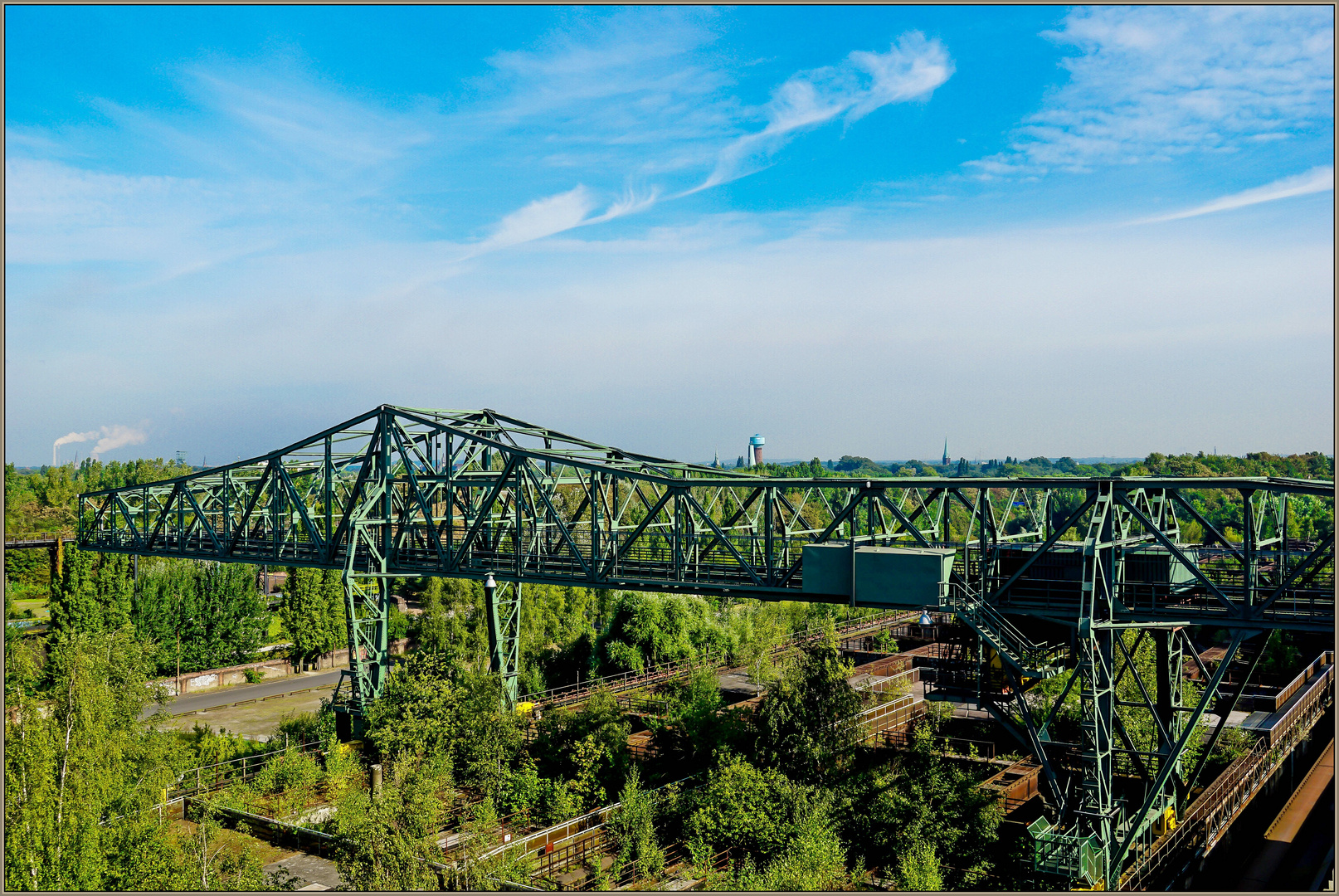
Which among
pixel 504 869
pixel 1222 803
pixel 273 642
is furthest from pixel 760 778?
pixel 273 642

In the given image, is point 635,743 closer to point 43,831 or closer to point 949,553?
point 949,553

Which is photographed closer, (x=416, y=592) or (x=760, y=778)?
(x=760, y=778)

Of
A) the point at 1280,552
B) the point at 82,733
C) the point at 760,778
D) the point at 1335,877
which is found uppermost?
the point at 1280,552

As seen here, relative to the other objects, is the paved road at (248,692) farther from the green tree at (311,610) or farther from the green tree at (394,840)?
the green tree at (394,840)

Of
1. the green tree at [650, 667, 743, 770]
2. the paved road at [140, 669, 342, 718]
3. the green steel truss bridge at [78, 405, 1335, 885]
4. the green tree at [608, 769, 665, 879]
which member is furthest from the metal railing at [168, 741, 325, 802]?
the paved road at [140, 669, 342, 718]

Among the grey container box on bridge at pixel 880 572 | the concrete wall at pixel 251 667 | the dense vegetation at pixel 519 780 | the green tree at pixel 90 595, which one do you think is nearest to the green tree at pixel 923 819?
the dense vegetation at pixel 519 780

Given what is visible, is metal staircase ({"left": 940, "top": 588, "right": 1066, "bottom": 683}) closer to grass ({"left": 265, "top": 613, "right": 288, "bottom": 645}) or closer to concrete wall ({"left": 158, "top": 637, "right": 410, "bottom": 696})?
concrete wall ({"left": 158, "top": 637, "right": 410, "bottom": 696})
